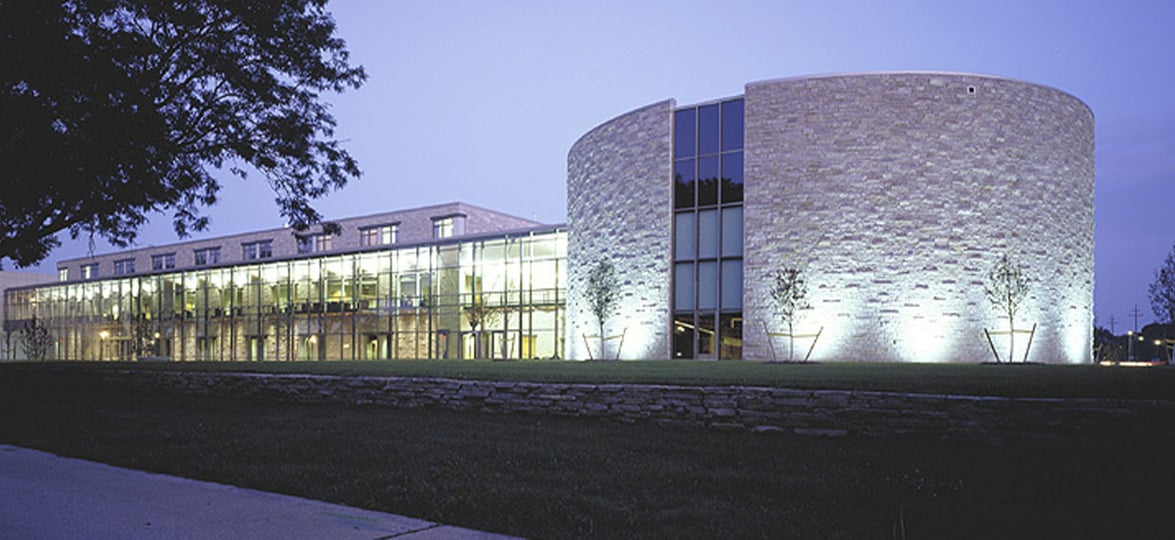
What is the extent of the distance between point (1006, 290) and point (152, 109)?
2757 cm

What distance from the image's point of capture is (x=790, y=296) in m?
28.1

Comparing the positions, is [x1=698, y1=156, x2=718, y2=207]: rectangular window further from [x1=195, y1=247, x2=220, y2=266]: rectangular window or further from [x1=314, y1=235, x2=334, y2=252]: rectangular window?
[x1=195, y1=247, x2=220, y2=266]: rectangular window

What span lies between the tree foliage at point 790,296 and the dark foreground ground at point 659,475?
18112 mm

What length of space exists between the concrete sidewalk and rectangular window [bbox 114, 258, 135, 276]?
264 ft

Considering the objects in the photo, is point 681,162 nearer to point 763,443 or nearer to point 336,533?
point 763,443

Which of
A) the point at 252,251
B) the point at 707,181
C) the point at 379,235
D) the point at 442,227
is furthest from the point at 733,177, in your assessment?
the point at 252,251

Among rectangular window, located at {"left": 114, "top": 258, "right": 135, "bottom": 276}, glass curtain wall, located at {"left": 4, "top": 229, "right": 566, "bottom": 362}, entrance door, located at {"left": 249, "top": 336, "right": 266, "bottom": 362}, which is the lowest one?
entrance door, located at {"left": 249, "top": 336, "right": 266, "bottom": 362}

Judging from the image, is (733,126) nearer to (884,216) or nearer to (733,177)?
(733,177)

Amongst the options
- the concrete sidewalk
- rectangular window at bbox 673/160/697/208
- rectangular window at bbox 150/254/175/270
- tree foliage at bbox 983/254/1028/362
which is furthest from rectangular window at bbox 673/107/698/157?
rectangular window at bbox 150/254/175/270

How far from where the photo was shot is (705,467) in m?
7.77

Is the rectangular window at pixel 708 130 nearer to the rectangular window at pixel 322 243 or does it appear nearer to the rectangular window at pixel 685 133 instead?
the rectangular window at pixel 685 133

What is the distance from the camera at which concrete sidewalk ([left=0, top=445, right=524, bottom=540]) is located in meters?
5.13

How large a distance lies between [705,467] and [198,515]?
468 centimetres

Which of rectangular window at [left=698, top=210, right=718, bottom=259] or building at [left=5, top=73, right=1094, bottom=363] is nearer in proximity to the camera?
building at [left=5, top=73, right=1094, bottom=363]
